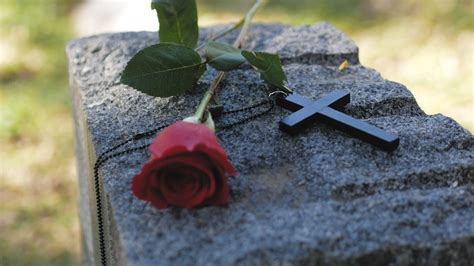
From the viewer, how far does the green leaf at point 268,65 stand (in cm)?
129

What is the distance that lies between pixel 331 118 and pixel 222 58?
10.0 inches

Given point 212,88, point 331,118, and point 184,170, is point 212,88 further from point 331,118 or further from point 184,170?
point 184,170

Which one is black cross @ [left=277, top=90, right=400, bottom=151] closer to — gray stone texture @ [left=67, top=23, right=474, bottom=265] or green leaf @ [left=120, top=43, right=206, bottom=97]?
gray stone texture @ [left=67, top=23, right=474, bottom=265]

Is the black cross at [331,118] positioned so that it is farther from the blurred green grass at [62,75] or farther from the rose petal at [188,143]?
the blurred green grass at [62,75]

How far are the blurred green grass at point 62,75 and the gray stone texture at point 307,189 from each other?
1.19 meters

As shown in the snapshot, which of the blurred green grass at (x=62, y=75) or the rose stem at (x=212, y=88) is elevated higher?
the blurred green grass at (x=62, y=75)

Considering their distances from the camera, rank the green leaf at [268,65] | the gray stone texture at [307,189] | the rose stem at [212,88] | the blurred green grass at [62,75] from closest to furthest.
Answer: the gray stone texture at [307,189], the rose stem at [212,88], the green leaf at [268,65], the blurred green grass at [62,75]

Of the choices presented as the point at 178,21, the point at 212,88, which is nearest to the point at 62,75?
the point at 178,21

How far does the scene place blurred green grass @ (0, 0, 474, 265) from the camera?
253 cm

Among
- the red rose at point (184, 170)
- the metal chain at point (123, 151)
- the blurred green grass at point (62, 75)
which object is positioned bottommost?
the red rose at point (184, 170)

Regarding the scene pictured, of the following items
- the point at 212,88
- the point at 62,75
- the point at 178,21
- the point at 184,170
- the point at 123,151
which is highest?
the point at 62,75

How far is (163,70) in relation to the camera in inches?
50.1

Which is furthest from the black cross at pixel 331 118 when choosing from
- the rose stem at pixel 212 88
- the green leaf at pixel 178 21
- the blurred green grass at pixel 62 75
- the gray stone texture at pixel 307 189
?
the blurred green grass at pixel 62 75

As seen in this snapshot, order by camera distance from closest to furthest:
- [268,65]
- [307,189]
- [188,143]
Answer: [188,143], [307,189], [268,65]
